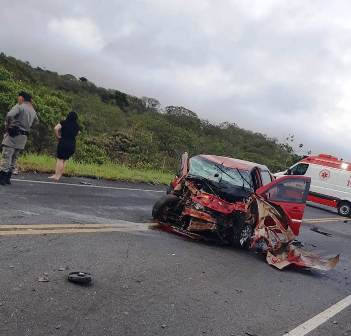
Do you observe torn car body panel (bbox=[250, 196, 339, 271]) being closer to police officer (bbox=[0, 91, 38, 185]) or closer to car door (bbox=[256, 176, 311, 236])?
car door (bbox=[256, 176, 311, 236])

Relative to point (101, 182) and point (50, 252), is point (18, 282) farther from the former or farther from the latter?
point (101, 182)

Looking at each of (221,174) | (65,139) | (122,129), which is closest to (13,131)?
(65,139)

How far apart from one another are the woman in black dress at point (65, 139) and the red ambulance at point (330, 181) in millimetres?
14071

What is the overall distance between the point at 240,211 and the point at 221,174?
3.22 feet

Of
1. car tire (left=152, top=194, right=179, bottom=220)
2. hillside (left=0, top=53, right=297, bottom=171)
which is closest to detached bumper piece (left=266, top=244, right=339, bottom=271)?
car tire (left=152, top=194, right=179, bottom=220)

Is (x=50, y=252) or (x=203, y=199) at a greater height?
(x=203, y=199)

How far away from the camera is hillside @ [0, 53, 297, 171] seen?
22978mm

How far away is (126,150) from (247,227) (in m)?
19.0

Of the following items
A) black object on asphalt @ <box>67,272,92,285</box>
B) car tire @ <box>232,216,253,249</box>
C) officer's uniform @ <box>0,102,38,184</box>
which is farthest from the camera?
officer's uniform @ <box>0,102,38,184</box>

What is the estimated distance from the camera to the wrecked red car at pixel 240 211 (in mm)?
9758

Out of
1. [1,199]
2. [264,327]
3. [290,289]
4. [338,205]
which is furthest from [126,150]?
[264,327]

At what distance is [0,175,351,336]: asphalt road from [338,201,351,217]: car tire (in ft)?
49.6

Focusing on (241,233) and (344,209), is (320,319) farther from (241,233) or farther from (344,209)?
(344,209)

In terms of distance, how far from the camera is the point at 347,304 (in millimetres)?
7832
